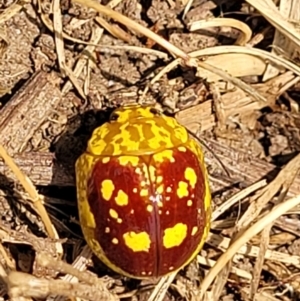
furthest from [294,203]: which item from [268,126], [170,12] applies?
[170,12]

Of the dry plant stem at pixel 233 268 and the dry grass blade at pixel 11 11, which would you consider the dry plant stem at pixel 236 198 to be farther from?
the dry grass blade at pixel 11 11

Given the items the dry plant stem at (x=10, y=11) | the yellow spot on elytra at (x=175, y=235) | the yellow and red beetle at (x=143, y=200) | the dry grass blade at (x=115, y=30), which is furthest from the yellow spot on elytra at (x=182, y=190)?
the dry plant stem at (x=10, y=11)

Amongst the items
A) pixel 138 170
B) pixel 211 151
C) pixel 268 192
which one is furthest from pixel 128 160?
pixel 268 192

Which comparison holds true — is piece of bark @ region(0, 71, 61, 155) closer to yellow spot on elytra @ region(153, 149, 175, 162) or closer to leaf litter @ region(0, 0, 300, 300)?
leaf litter @ region(0, 0, 300, 300)

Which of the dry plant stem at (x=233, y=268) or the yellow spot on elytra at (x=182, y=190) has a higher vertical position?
the yellow spot on elytra at (x=182, y=190)

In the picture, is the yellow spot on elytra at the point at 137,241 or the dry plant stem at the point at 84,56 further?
the dry plant stem at the point at 84,56

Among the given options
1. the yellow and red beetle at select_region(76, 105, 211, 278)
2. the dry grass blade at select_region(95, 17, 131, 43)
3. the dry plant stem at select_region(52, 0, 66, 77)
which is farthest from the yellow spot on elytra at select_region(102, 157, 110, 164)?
the dry grass blade at select_region(95, 17, 131, 43)
